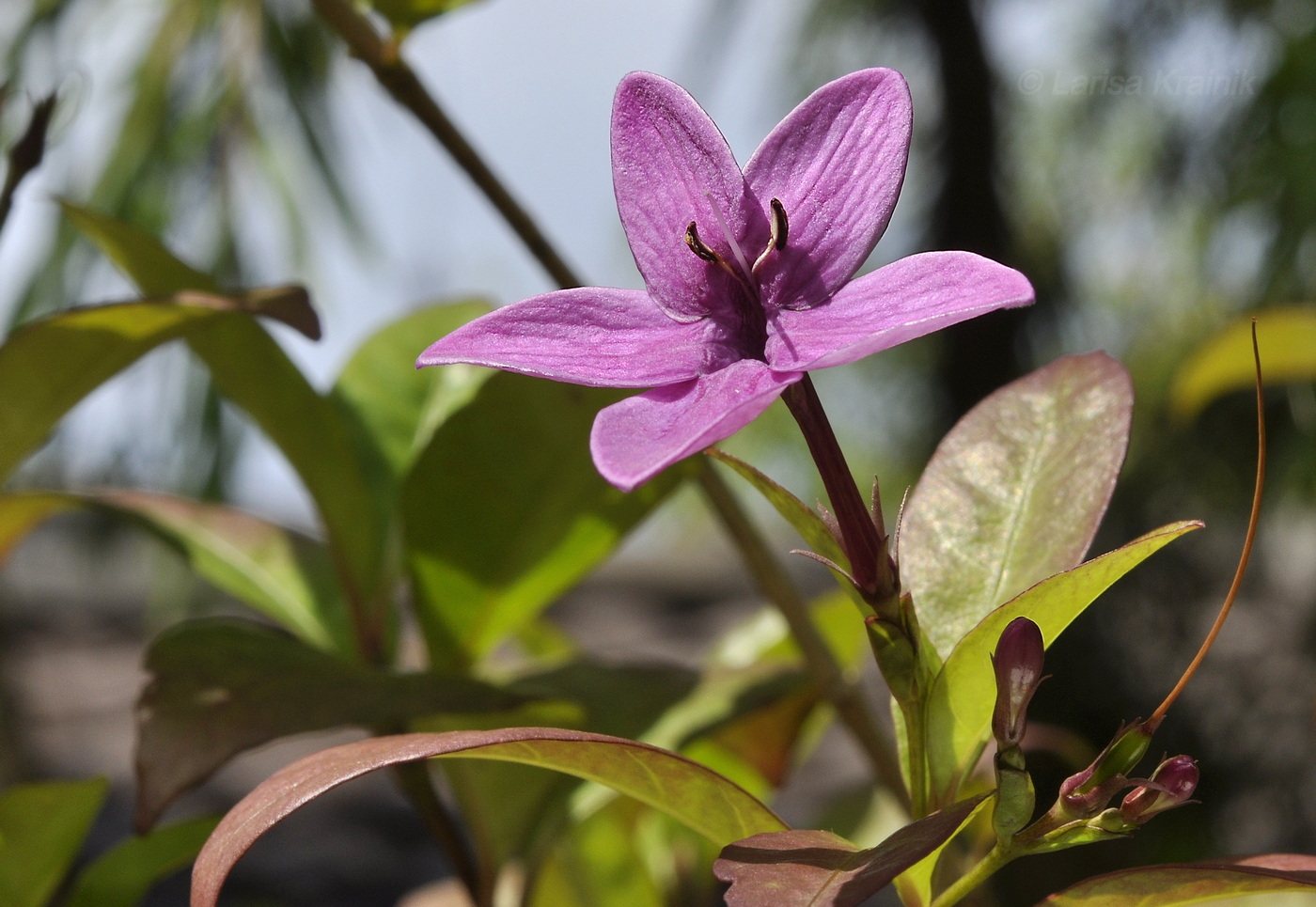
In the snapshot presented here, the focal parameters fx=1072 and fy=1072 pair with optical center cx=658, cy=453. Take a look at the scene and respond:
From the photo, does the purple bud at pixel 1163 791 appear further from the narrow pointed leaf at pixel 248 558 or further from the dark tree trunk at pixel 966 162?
the dark tree trunk at pixel 966 162

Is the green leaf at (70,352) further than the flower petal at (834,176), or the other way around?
the green leaf at (70,352)

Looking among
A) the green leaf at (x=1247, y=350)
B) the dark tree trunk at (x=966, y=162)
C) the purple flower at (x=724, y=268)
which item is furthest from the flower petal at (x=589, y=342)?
the dark tree trunk at (x=966, y=162)

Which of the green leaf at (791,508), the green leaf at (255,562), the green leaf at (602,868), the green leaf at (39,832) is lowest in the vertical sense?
the green leaf at (602,868)

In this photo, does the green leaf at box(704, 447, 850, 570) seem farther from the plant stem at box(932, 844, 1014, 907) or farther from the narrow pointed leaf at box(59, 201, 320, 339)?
the narrow pointed leaf at box(59, 201, 320, 339)

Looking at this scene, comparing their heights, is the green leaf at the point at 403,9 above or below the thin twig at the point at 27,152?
above

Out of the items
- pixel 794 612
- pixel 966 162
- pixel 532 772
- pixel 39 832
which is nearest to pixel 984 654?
pixel 794 612

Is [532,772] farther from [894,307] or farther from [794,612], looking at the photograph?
[894,307]
